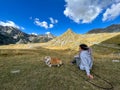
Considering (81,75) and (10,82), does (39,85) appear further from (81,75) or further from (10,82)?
(81,75)

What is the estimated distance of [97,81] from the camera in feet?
46.8

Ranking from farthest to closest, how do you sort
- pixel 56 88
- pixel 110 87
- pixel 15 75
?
pixel 15 75 → pixel 110 87 → pixel 56 88

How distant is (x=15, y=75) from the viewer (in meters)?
15.2

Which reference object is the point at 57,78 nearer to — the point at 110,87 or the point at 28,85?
the point at 28,85

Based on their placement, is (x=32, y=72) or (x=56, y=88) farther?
(x=32, y=72)

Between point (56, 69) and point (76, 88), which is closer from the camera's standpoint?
point (76, 88)

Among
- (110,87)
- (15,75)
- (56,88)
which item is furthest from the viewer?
(15,75)

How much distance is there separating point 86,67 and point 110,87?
326 cm

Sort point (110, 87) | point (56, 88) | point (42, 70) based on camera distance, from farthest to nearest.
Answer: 1. point (42, 70)
2. point (110, 87)
3. point (56, 88)

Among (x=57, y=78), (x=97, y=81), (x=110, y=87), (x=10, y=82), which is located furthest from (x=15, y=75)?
(x=110, y=87)

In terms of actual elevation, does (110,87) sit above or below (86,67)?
below

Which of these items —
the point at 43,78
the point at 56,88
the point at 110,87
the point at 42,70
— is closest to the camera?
the point at 56,88

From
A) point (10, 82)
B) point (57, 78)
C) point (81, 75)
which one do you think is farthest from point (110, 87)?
point (10, 82)

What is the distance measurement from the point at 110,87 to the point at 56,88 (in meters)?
4.83
